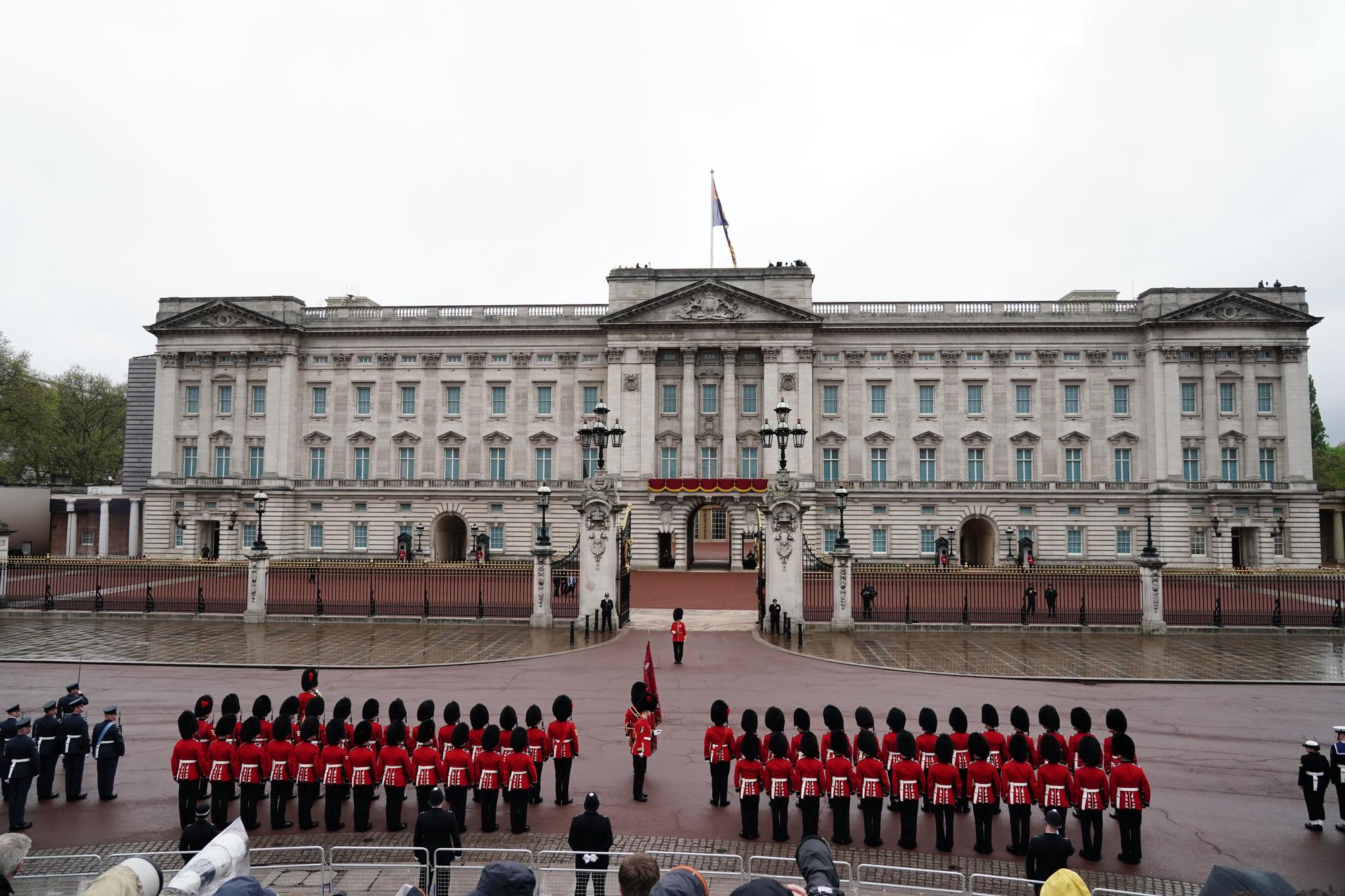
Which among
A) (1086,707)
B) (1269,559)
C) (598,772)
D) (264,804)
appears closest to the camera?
(264,804)

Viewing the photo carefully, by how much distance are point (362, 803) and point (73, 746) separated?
457 centimetres

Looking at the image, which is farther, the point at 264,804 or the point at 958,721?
the point at 264,804

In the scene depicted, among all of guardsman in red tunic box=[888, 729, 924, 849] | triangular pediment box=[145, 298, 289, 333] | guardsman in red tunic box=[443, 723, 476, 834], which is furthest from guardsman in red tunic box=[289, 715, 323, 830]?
triangular pediment box=[145, 298, 289, 333]

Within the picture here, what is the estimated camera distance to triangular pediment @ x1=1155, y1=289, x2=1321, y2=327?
47.3 meters

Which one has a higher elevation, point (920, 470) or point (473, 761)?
point (920, 470)

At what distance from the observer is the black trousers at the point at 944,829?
29.4 feet

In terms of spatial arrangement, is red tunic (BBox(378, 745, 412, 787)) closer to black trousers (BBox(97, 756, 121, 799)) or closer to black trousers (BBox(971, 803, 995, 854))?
black trousers (BBox(97, 756, 121, 799))

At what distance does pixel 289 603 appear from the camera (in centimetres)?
2831

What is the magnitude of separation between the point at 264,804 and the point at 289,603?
19.8 m

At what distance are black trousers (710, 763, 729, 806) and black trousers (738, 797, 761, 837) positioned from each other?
2.95 ft

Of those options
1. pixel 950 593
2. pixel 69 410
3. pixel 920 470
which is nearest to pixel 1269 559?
pixel 920 470

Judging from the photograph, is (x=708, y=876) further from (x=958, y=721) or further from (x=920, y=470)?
(x=920, y=470)

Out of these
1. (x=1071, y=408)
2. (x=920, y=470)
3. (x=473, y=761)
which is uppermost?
(x=1071, y=408)

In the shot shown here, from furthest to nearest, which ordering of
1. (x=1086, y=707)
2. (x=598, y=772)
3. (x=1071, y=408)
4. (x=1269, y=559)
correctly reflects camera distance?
(x=1071, y=408) < (x=1269, y=559) < (x=1086, y=707) < (x=598, y=772)
